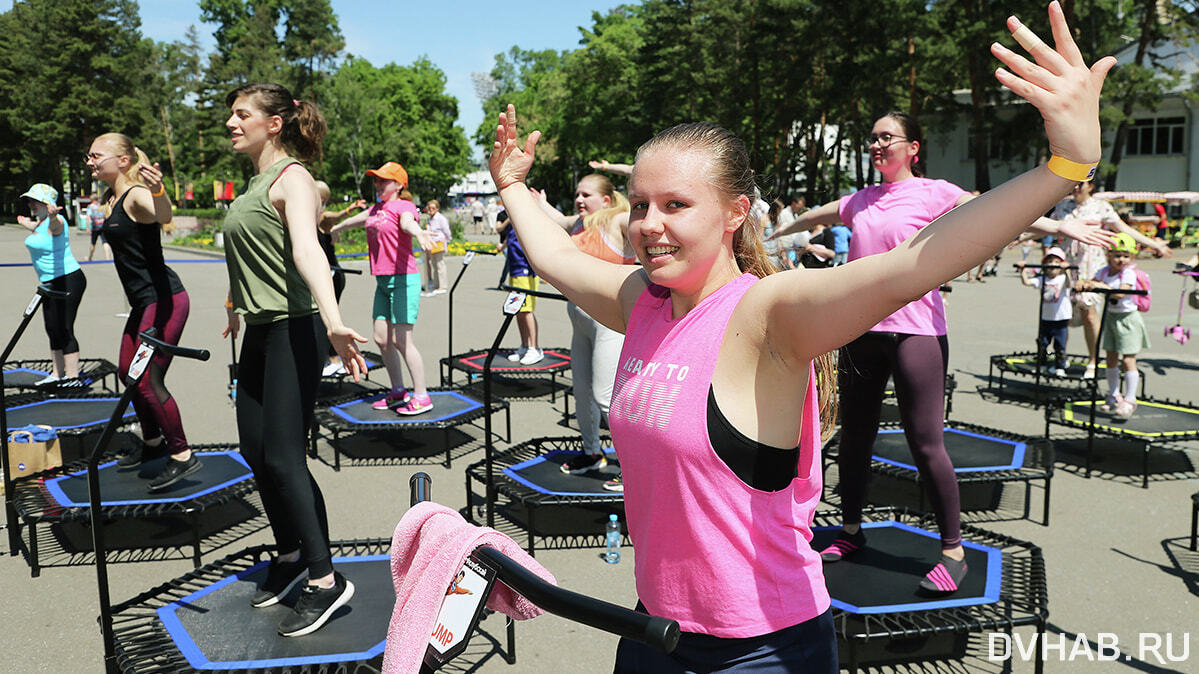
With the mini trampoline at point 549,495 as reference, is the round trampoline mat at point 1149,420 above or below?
above

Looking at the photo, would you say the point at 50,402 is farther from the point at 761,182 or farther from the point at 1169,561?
the point at 1169,561

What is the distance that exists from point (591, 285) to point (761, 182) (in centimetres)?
48

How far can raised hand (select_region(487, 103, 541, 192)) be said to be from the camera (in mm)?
2227

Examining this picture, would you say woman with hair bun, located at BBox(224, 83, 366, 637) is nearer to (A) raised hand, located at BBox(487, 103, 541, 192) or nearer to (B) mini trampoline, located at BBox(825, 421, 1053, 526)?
(A) raised hand, located at BBox(487, 103, 541, 192)

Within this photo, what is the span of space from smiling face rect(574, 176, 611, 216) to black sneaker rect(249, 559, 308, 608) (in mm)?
2715

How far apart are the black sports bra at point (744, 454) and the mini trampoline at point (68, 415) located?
5.32 meters

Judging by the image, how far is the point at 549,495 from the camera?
4773 millimetres

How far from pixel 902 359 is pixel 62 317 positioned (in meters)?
7.13

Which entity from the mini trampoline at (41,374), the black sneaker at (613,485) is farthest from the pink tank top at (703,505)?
the mini trampoline at (41,374)

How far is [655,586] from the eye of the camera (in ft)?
5.57

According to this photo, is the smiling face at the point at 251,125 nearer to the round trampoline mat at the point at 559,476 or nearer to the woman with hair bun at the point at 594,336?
the woman with hair bun at the point at 594,336

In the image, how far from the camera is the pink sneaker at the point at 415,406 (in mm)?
6590

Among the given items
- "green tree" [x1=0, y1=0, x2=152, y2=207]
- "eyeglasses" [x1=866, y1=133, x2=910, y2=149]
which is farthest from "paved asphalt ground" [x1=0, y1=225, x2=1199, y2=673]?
"green tree" [x1=0, y1=0, x2=152, y2=207]
